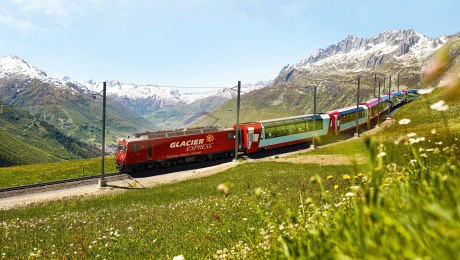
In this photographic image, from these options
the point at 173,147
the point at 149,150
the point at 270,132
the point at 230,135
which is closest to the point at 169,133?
the point at 173,147

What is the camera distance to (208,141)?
1832 inches

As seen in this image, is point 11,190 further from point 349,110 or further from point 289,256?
point 349,110

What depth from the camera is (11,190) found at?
3553 centimetres

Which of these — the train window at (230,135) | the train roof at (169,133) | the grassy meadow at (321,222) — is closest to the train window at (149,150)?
the train roof at (169,133)

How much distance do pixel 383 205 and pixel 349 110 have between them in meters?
64.0

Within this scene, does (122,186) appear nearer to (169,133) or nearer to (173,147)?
(173,147)

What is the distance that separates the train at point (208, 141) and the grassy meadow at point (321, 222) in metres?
16.3

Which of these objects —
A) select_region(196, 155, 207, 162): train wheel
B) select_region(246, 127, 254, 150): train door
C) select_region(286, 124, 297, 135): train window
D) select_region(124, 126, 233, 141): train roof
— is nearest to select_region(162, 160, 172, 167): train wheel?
select_region(124, 126, 233, 141): train roof

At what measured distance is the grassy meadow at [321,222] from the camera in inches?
61.2

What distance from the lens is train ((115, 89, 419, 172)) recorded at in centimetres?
4231

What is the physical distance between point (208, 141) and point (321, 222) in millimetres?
43778

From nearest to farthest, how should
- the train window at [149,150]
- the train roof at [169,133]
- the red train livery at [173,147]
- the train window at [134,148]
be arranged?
1. the train window at [134,148]
2. the red train livery at [173,147]
3. the train window at [149,150]
4. the train roof at [169,133]

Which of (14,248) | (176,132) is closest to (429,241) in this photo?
(14,248)

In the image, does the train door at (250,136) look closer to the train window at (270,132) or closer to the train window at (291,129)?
the train window at (270,132)
